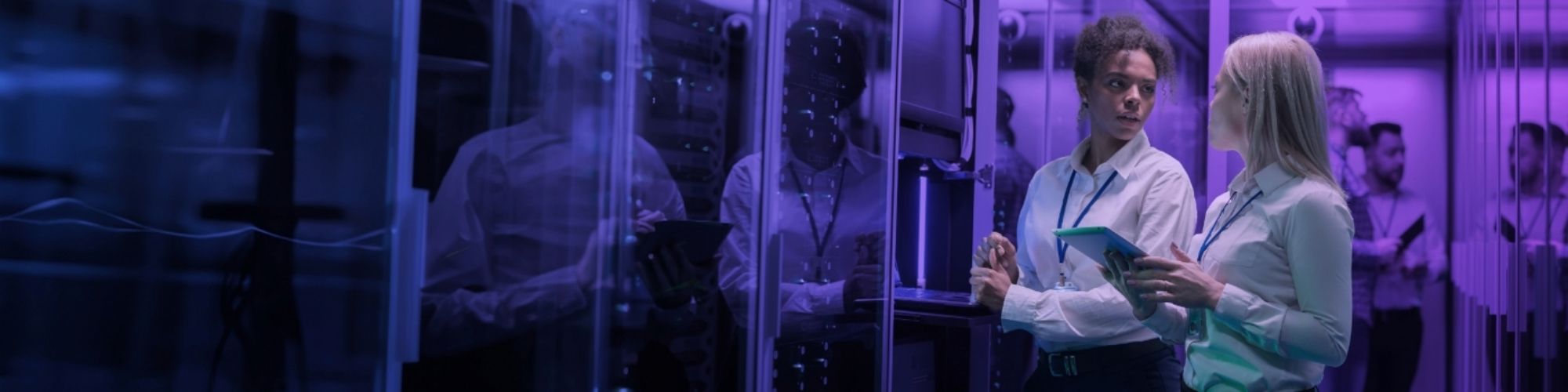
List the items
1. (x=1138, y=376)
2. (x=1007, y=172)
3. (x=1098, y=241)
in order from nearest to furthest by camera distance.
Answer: (x=1098, y=241) → (x=1138, y=376) → (x=1007, y=172)

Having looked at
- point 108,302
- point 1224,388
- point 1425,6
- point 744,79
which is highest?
point 1425,6

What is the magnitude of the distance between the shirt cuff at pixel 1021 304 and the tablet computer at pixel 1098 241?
326 mm

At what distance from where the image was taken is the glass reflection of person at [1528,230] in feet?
13.0

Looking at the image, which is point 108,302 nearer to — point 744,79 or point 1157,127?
point 744,79

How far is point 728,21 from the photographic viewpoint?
2365 millimetres

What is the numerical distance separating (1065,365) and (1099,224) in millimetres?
292

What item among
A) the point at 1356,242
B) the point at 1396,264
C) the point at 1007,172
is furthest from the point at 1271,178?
the point at 1396,264

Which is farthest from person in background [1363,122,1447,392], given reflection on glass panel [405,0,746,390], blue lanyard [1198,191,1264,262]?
reflection on glass panel [405,0,746,390]

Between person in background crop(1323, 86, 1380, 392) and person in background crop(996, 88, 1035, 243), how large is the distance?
2.15 m

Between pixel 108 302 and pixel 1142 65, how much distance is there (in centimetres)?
197

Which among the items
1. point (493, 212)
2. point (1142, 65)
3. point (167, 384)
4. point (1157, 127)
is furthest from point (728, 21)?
point (1157, 127)

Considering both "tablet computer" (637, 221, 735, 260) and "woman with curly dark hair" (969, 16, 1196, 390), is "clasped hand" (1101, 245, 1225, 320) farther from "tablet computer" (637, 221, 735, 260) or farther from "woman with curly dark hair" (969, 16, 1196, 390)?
"tablet computer" (637, 221, 735, 260)

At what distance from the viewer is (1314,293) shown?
5.58ft

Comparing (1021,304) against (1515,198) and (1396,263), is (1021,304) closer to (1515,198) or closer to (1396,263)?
(1515,198)
